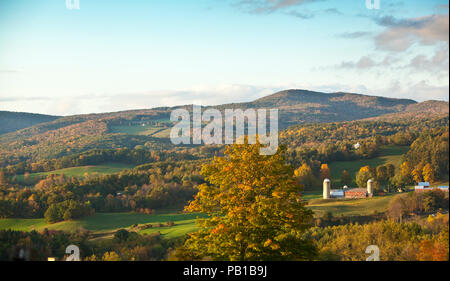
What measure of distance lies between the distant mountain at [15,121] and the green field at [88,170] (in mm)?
57976

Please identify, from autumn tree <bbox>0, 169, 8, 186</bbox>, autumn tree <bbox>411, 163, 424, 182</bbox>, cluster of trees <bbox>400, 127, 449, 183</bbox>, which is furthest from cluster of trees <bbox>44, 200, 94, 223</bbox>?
autumn tree <bbox>411, 163, 424, 182</bbox>

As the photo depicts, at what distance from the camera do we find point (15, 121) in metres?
140

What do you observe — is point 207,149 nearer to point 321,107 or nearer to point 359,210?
point 359,210

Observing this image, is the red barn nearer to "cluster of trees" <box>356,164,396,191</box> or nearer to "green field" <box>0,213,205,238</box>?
"cluster of trees" <box>356,164,396,191</box>

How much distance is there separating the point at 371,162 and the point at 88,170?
57.6m

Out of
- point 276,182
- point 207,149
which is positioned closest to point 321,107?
point 207,149

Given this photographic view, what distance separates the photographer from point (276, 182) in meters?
14.1

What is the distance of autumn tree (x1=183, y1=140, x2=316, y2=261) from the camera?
13297mm

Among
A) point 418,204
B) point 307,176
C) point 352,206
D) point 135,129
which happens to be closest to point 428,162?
point 418,204

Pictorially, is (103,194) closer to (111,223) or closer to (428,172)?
(111,223)

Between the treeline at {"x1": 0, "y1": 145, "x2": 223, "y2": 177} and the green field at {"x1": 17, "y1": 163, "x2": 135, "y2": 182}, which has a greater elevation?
the treeline at {"x1": 0, "y1": 145, "x2": 223, "y2": 177}

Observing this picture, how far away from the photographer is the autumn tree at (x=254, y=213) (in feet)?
43.6

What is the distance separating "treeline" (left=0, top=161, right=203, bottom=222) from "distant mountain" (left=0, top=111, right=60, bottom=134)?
71.0 meters
